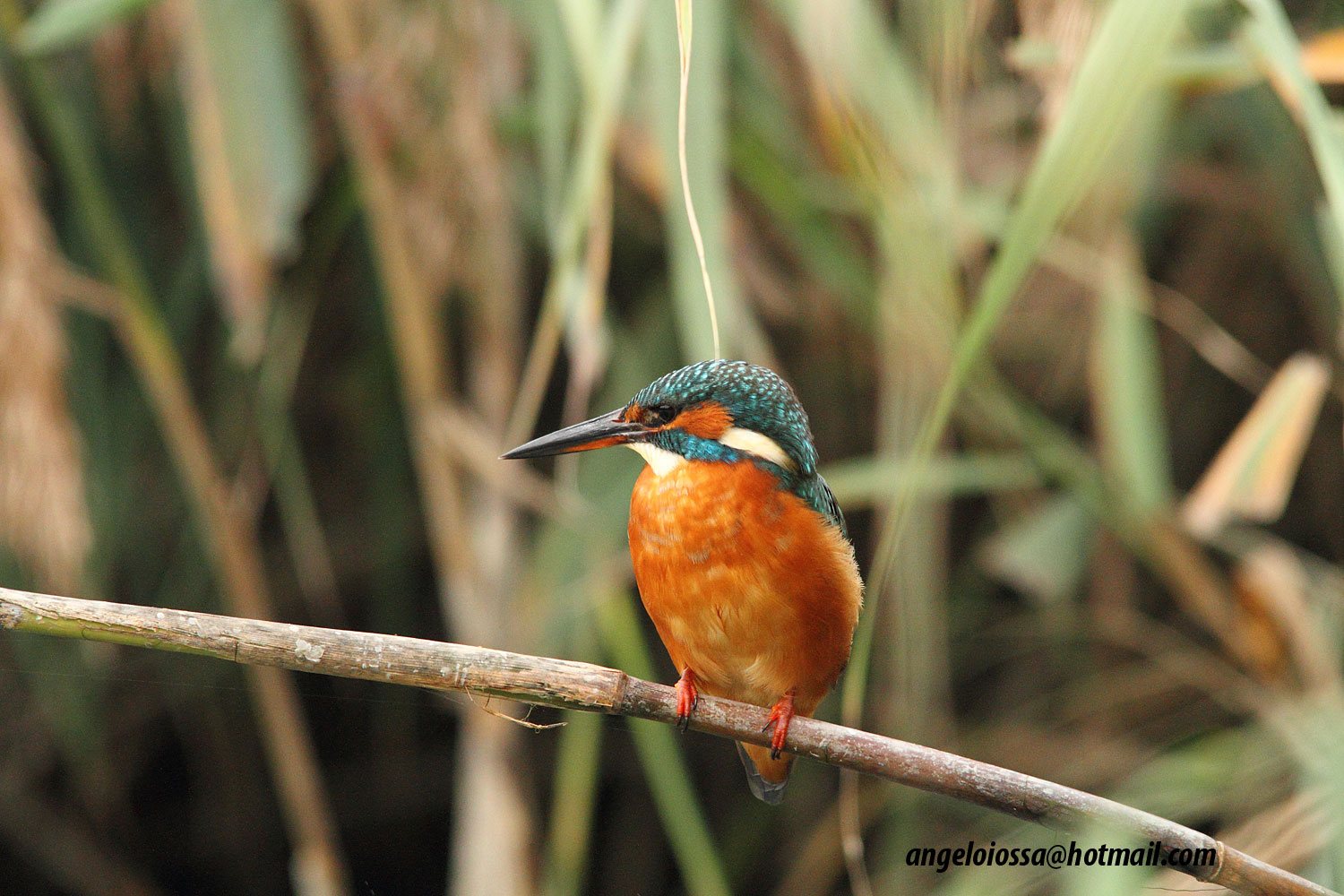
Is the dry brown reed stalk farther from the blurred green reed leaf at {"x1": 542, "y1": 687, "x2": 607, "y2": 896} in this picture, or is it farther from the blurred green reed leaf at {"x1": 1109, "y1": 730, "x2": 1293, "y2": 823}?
the blurred green reed leaf at {"x1": 1109, "y1": 730, "x2": 1293, "y2": 823}

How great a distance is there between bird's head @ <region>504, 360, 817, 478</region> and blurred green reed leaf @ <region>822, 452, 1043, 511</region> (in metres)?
1.11

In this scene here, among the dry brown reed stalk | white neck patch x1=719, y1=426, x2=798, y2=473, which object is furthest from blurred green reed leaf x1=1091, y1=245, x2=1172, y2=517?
the dry brown reed stalk

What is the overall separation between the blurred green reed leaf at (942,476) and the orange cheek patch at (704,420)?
113cm

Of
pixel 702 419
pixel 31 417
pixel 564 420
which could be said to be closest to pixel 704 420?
pixel 702 419

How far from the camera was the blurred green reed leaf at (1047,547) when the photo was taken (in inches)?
81.7

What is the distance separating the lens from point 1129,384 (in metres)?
1.80

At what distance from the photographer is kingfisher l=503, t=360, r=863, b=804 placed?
0.65 meters

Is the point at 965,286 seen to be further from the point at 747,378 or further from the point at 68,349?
the point at 68,349

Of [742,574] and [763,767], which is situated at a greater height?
[742,574]

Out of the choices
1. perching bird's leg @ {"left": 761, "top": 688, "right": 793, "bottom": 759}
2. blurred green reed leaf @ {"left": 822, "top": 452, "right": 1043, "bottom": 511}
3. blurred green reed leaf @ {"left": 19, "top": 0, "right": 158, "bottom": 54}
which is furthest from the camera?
blurred green reed leaf @ {"left": 822, "top": 452, "right": 1043, "bottom": 511}

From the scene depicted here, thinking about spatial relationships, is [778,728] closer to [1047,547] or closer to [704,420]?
[704,420]

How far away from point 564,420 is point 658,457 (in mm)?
741

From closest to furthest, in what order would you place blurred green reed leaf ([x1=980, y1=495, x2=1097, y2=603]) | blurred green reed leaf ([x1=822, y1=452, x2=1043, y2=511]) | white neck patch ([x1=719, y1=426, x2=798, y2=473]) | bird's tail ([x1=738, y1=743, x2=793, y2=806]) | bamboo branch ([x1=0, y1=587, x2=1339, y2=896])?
bamboo branch ([x1=0, y1=587, x2=1339, y2=896])
white neck patch ([x1=719, y1=426, x2=798, y2=473])
bird's tail ([x1=738, y1=743, x2=793, y2=806])
blurred green reed leaf ([x1=822, y1=452, x2=1043, y2=511])
blurred green reed leaf ([x1=980, y1=495, x2=1097, y2=603])

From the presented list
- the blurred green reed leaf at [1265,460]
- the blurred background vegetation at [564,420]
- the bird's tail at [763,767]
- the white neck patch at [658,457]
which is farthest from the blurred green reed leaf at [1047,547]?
the white neck patch at [658,457]
